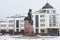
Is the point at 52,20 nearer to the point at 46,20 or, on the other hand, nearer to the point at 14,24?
the point at 46,20

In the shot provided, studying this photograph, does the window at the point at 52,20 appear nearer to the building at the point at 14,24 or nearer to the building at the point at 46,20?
the building at the point at 46,20

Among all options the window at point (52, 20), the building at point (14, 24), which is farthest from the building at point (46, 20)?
the building at point (14, 24)

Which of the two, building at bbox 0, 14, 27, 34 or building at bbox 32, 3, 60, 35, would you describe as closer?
building at bbox 32, 3, 60, 35

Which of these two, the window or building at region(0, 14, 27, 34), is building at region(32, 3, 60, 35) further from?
building at region(0, 14, 27, 34)

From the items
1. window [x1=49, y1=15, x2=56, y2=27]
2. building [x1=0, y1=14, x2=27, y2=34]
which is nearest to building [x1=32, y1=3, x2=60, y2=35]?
window [x1=49, y1=15, x2=56, y2=27]

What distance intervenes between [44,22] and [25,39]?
13.6 metres

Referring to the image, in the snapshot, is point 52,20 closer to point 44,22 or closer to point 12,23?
point 44,22

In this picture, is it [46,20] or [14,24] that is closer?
[46,20]

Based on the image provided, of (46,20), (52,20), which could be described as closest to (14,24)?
(46,20)

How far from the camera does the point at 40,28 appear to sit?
23.4m

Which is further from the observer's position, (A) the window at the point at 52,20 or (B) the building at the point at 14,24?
(B) the building at the point at 14,24

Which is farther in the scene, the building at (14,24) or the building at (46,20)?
the building at (14,24)

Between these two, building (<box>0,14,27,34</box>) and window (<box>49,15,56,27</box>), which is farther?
building (<box>0,14,27,34</box>)

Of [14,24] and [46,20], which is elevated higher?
[46,20]
